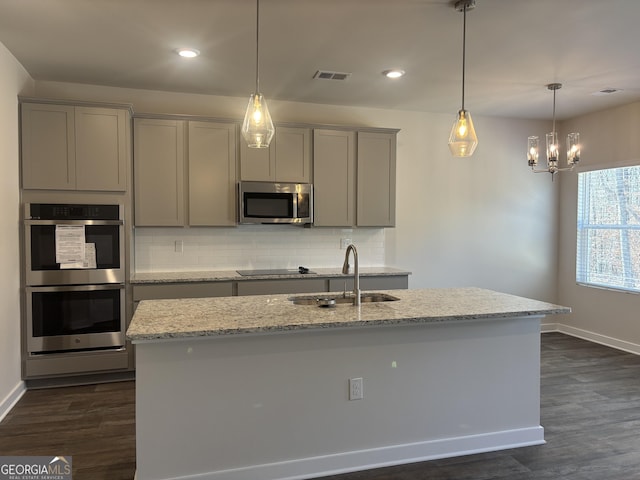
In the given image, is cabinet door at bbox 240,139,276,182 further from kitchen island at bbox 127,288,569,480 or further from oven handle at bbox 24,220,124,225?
kitchen island at bbox 127,288,569,480

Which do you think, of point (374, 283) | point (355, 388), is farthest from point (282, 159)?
point (355, 388)

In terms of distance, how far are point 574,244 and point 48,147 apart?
589 cm

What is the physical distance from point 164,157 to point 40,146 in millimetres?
989

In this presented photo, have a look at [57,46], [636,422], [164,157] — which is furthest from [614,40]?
[57,46]

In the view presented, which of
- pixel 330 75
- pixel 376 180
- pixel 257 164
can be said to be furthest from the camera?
pixel 376 180

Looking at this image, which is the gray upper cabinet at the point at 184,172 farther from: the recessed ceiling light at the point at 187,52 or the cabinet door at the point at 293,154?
the recessed ceiling light at the point at 187,52

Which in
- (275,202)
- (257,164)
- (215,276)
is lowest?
(215,276)

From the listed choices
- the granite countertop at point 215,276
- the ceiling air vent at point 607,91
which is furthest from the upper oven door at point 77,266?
the ceiling air vent at point 607,91

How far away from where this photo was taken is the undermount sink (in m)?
2.93

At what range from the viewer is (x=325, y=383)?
2533 millimetres

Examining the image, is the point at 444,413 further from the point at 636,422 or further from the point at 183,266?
the point at 183,266

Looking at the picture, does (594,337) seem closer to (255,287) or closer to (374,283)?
(374,283)

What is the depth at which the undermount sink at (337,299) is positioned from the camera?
2925 mm

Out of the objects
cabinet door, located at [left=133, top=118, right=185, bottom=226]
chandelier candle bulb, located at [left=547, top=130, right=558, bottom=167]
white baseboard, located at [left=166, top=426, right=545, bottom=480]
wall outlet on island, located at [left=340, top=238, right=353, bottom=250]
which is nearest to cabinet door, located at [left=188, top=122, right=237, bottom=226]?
cabinet door, located at [left=133, top=118, right=185, bottom=226]
